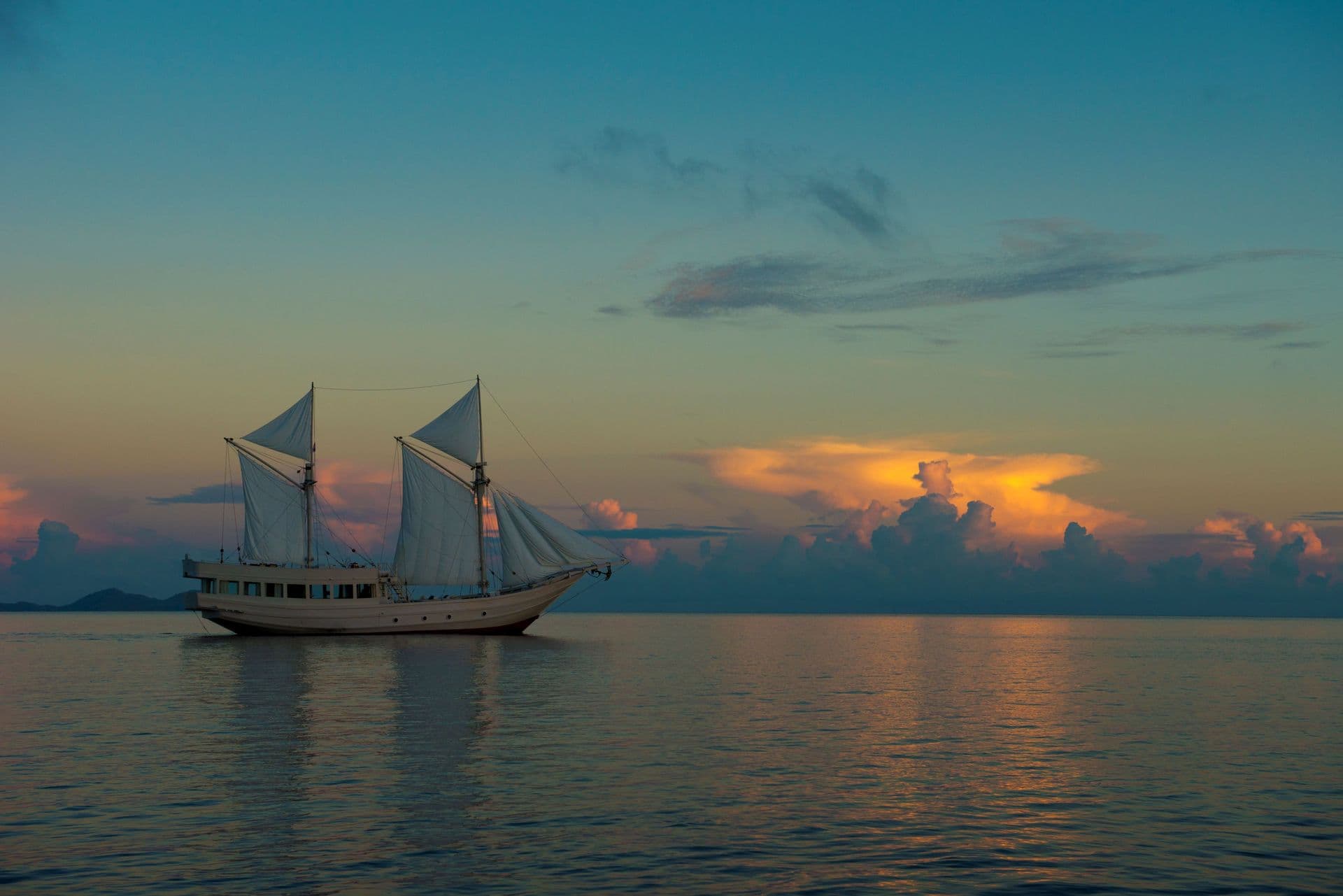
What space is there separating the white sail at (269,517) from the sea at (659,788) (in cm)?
5653

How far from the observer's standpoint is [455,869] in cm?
2088

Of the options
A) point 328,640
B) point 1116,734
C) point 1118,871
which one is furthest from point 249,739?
point 328,640

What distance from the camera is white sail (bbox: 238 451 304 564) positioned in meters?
120

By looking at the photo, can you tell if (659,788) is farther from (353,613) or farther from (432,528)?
(432,528)

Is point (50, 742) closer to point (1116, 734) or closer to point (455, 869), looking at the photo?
point (455, 869)

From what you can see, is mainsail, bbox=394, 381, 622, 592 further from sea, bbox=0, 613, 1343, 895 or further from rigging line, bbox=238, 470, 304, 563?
sea, bbox=0, 613, 1343, 895

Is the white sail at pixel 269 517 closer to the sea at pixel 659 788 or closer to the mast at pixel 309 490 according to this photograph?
the mast at pixel 309 490

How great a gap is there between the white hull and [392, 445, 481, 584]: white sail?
3515mm

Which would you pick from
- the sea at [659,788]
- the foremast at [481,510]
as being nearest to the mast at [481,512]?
the foremast at [481,510]

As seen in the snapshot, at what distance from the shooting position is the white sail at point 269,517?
393 ft

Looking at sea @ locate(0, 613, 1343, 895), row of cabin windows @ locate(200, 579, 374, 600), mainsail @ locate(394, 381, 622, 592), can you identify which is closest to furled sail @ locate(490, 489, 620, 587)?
mainsail @ locate(394, 381, 622, 592)

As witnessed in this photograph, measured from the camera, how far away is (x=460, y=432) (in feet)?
407

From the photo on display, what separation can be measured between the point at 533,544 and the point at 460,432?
15.4m

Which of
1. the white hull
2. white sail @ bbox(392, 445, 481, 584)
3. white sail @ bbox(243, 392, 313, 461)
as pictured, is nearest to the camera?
the white hull
